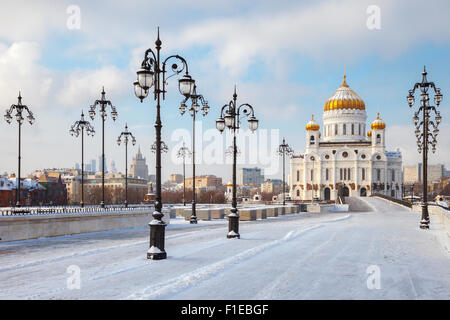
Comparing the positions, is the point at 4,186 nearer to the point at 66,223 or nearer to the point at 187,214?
the point at 187,214

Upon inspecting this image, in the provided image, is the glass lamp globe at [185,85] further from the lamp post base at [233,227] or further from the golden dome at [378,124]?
the golden dome at [378,124]

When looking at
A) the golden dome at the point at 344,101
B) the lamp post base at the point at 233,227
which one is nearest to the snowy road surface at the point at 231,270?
the lamp post base at the point at 233,227

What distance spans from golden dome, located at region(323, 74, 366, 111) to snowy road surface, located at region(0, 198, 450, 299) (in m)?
98.2

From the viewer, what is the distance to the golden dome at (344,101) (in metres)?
112

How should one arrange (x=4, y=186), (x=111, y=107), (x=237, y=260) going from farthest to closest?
(x=4, y=186), (x=111, y=107), (x=237, y=260)

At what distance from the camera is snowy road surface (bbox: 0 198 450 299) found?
863 centimetres

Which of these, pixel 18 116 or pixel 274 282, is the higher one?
pixel 18 116

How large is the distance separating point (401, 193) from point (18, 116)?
324ft

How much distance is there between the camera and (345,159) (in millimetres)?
109500

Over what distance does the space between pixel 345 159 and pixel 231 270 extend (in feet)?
336

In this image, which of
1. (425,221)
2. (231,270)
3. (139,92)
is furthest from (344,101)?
(231,270)

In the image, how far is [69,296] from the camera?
8.34 m

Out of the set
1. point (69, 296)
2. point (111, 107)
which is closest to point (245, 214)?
point (111, 107)

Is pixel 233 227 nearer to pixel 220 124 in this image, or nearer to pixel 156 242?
pixel 220 124
